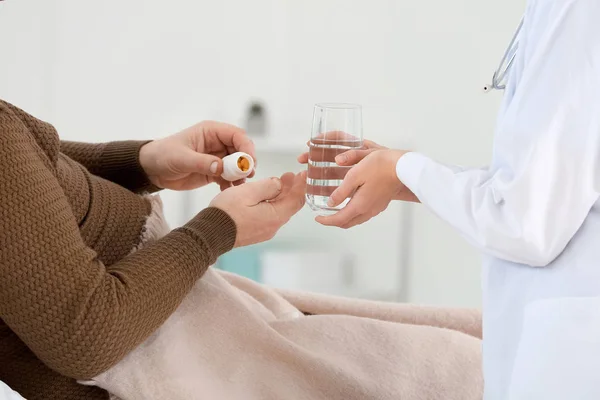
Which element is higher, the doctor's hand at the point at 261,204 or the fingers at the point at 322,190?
the fingers at the point at 322,190

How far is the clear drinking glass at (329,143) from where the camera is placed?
107 cm

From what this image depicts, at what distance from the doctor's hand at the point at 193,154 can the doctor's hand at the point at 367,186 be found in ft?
0.84

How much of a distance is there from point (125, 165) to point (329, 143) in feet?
1.38

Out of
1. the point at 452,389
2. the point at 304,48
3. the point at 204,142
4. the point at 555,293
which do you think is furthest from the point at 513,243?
the point at 304,48

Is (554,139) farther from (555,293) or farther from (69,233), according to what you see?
(69,233)

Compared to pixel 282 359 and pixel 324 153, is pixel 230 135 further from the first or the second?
pixel 282 359

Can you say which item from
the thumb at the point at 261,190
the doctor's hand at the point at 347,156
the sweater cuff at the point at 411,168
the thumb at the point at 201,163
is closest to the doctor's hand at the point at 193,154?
the thumb at the point at 201,163

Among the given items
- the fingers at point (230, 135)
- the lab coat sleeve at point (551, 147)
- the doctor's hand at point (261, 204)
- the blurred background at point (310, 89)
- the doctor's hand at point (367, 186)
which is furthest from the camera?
the blurred background at point (310, 89)

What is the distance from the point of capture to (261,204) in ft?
3.77

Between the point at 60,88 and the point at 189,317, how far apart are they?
6.63ft

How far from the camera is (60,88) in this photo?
2867mm

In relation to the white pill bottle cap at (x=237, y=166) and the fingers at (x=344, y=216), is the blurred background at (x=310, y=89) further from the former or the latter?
the fingers at (x=344, y=216)

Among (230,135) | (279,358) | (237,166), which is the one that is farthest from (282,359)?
(230,135)

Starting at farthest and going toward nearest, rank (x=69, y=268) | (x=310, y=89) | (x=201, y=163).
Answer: (x=310, y=89) → (x=201, y=163) → (x=69, y=268)
